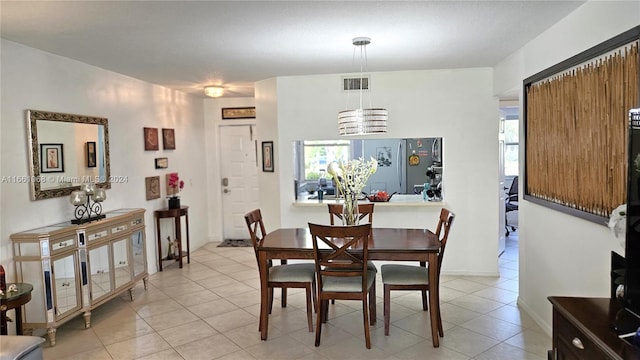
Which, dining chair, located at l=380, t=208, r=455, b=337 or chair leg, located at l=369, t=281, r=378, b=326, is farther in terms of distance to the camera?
chair leg, located at l=369, t=281, r=378, b=326

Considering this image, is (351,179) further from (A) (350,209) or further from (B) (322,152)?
(B) (322,152)

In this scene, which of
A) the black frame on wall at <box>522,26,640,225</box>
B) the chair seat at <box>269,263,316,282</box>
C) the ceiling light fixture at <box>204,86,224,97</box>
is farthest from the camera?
the ceiling light fixture at <box>204,86,224,97</box>

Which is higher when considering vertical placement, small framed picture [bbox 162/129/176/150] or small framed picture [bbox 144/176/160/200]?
small framed picture [bbox 162/129/176/150]

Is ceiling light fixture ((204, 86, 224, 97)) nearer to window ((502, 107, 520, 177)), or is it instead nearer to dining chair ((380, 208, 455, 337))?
dining chair ((380, 208, 455, 337))

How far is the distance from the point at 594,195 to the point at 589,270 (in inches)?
19.5

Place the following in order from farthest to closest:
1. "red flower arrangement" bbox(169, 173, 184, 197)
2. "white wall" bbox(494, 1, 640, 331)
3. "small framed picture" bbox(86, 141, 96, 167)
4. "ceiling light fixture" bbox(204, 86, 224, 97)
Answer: "red flower arrangement" bbox(169, 173, 184, 197)
"ceiling light fixture" bbox(204, 86, 224, 97)
"small framed picture" bbox(86, 141, 96, 167)
"white wall" bbox(494, 1, 640, 331)

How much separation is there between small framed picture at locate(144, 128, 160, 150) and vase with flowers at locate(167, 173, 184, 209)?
51 centimetres

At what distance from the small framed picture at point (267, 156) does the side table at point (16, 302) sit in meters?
2.98

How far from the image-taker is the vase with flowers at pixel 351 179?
12.2 feet

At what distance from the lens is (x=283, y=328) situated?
3.76 metres

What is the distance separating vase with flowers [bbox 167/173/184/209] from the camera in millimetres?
6012

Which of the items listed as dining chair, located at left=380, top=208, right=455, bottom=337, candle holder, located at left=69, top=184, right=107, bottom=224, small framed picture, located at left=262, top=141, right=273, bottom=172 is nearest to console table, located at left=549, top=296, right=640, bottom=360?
dining chair, located at left=380, top=208, right=455, bottom=337

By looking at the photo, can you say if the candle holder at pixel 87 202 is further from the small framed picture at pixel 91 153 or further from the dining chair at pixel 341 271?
the dining chair at pixel 341 271

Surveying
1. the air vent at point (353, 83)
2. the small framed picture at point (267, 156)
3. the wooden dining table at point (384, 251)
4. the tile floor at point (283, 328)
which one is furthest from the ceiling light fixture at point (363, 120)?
the small framed picture at point (267, 156)
